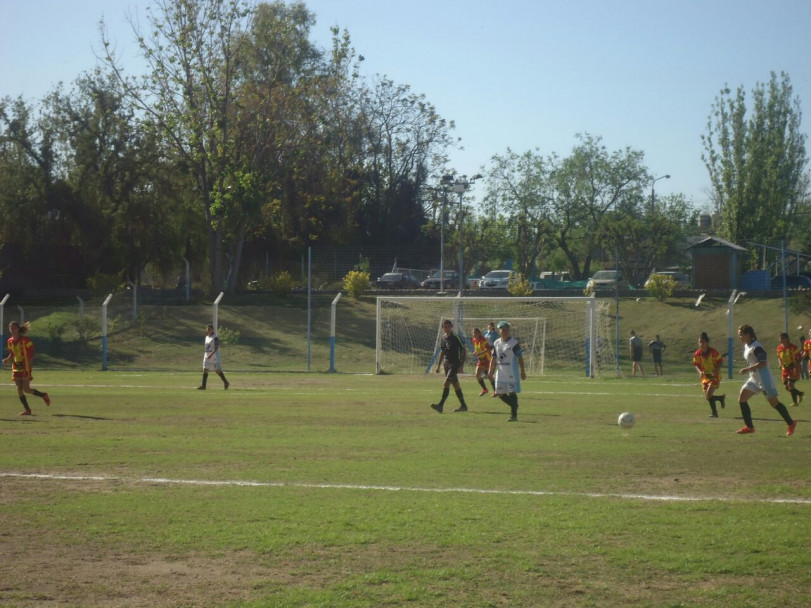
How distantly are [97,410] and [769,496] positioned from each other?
14.2 m

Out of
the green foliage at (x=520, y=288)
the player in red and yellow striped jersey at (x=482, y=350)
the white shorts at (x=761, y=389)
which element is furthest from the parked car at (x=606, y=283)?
the white shorts at (x=761, y=389)

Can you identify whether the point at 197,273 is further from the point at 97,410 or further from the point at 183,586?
the point at 183,586

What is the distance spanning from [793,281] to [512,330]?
14.8 metres

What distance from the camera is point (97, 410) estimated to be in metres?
19.9

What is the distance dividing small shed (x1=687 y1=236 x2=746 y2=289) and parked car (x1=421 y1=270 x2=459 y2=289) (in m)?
13.2

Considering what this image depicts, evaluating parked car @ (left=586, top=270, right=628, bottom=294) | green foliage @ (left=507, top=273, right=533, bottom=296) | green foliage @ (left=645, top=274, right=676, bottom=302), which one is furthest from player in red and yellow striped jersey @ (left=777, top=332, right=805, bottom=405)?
parked car @ (left=586, top=270, right=628, bottom=294)

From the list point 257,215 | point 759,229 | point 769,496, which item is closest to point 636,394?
point 769,496

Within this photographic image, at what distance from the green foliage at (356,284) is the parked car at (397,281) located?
8.69 feet

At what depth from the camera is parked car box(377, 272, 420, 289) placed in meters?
49.2

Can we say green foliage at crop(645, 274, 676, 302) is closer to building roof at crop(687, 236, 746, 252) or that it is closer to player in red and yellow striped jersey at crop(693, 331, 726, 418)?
building roof at crop(687, 236, 746, 252)

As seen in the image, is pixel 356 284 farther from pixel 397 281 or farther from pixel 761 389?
pixel 761 389

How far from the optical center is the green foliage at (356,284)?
152ft

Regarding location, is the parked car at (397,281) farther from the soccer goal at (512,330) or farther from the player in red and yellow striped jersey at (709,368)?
the player in red and yellow striped jersey at (709,368)

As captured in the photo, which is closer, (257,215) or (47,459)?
(47,459)
